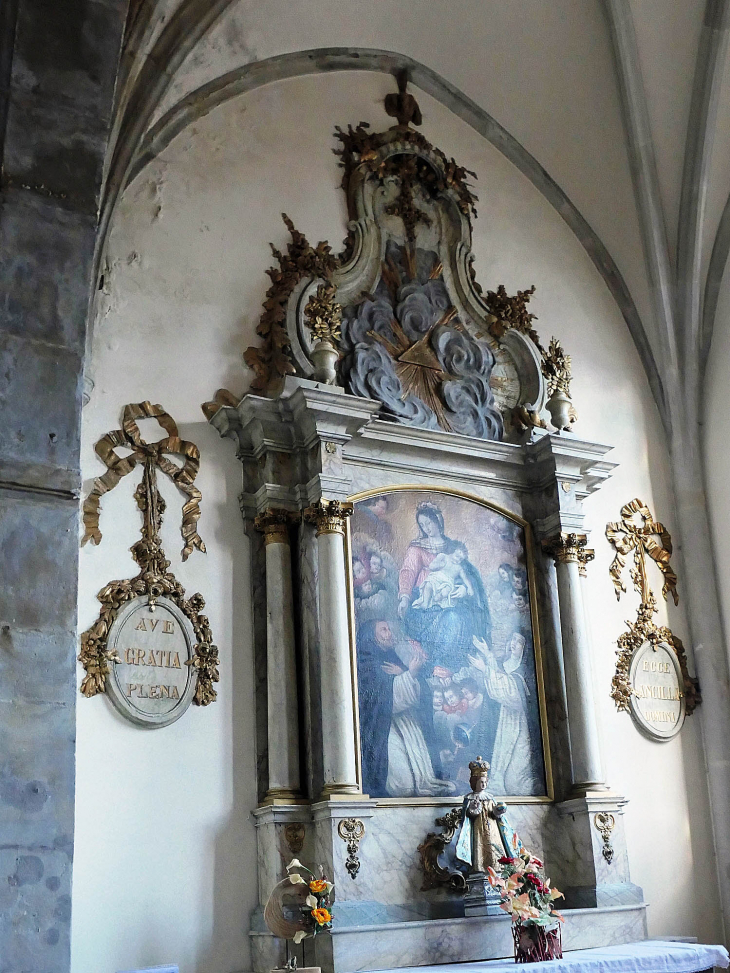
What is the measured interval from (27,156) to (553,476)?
19.6ft

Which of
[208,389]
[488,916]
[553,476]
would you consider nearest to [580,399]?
[553,476]

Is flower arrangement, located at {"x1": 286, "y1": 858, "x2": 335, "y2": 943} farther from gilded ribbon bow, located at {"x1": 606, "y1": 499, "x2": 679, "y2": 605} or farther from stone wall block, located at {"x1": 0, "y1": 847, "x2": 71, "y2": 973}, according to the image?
gilded ribbon bow, located at {"x1": 606, "y1": 499, "x2": 679, "y2": 605}

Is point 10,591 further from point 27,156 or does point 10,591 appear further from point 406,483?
point 406,483

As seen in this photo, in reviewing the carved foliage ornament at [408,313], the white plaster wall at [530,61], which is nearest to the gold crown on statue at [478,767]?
the carved foliage ornament at [408,313]

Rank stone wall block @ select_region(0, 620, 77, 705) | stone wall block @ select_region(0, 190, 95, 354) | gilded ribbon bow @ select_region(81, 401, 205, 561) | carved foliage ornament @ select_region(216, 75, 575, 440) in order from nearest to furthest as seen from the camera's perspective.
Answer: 1. stone wall block @ select_region(0, 620, 77, 705)
2. stone wall block @ select_region(0, 190, 95, 354)
3. gilded ribbon bow @ select_region(81, 401, 205, 561)
4. carved foliage ornament @ select_region(216, 75, 575, 440)

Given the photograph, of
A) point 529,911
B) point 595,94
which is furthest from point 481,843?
point 595,94

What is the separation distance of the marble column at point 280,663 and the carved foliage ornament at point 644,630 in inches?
125

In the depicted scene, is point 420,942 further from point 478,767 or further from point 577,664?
point 577,664

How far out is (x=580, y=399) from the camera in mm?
10281

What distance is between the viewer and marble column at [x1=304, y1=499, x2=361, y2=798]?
288 inches

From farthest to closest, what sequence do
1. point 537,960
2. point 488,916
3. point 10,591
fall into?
point 488,916, point 537,960, point 10,591

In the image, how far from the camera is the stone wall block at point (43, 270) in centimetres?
396

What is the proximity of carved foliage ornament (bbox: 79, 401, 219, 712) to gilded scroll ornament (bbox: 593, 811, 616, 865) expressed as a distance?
312 centimetres

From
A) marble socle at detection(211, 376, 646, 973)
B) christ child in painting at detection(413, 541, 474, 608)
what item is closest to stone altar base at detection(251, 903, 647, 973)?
marble socle at detection(211, 376, 646, 973)
